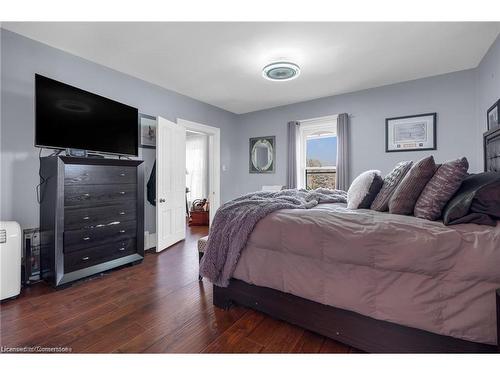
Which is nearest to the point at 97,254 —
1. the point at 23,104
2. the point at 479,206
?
the point at 23,104

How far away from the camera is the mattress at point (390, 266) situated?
3.56ft

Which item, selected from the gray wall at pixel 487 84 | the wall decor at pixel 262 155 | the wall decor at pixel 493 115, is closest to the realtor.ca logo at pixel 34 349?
the wall decor at pixel 493 115

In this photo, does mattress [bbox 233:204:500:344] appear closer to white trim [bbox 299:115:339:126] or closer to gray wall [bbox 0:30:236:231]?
gray wall [bbox 0:30:236:231]

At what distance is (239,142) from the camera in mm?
5363

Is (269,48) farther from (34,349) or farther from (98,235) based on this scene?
(34,349)

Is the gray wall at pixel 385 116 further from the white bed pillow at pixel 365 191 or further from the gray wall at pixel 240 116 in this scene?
the white bed pillow at pixel 365 191

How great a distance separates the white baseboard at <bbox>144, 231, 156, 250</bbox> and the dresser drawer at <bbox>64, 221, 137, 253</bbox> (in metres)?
0.59

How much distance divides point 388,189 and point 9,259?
3252 mm

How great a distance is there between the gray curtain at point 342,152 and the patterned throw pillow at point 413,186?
7.79 ft

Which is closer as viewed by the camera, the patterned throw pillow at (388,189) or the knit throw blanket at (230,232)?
the knit throw blanket at (230,232)

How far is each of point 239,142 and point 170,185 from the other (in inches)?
86.4

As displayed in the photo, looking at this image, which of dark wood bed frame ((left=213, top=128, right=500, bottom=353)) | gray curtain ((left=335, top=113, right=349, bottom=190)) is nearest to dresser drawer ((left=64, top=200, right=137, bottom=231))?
dark wood bed frame ((left=213, top=128, right=500, bottom=353))
